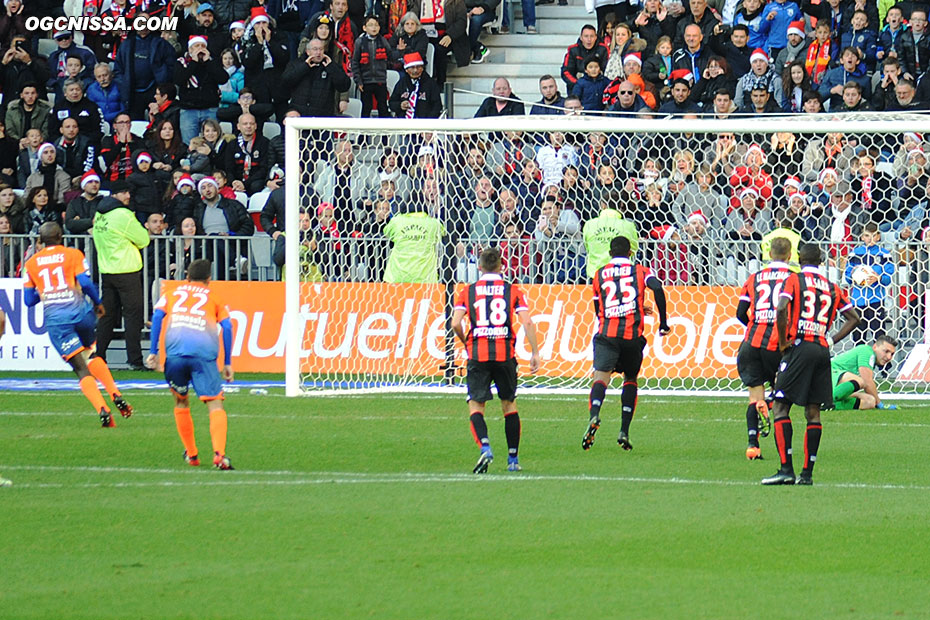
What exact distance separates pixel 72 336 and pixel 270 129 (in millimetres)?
8845

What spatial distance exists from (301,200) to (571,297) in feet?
11.3

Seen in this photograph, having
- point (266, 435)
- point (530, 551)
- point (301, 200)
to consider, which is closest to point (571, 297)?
point (301, 200)

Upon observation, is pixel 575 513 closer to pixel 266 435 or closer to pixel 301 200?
pixel 266 435

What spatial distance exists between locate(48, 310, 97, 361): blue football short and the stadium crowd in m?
3.80

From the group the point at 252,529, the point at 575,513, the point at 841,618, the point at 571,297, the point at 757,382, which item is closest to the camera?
the point at 841,618

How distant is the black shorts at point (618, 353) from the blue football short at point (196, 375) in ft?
10.8

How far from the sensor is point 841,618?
22.1 feet

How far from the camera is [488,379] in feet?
37.0

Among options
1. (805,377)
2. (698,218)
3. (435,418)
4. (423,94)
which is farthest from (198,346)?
(423,94)

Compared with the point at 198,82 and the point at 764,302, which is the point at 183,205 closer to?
the point at 198,82

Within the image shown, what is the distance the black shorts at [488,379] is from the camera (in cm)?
1123

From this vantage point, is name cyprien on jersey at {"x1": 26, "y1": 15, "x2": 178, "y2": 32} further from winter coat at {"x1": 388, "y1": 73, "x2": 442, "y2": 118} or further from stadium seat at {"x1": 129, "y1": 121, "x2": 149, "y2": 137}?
winter coat at {"x1": 388, "y1": 73, "x2": 442, "y2": 118}

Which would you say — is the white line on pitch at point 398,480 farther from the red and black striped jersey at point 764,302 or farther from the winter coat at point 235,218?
the winter coat at point 235,218

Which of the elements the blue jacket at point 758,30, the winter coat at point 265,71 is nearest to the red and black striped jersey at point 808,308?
the blue jacket at point 758,30
